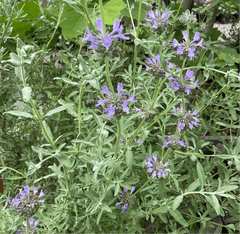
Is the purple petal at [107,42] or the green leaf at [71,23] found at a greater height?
the purple petal at [107,42]

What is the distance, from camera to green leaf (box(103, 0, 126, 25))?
3.36 feet

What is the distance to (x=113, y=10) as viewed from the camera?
104cm

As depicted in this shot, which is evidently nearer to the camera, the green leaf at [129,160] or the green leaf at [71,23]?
the green leaf at [129,160]

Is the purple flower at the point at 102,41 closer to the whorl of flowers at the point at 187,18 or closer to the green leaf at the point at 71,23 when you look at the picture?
the whorl of flowers at the point at 187,18

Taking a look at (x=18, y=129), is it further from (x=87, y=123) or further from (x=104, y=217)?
(x=104, y=217)

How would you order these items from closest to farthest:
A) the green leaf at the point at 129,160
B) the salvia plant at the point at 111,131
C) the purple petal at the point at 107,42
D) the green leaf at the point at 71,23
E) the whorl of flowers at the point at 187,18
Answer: the purple petal at the point at 107,42, the salvia plant at the point at 111,131, the green leaf at the point at 129,160, the whorl of flowers at the point at 187,18, the green leaf at the point at 71,23

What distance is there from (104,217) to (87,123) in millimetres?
476

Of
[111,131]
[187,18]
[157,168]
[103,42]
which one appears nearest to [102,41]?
[103,42]

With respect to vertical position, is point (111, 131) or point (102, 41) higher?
point (102, 41)

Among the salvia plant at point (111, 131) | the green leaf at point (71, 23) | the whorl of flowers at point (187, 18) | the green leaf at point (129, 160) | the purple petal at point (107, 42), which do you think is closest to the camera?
the purple petal at point (107, 42)

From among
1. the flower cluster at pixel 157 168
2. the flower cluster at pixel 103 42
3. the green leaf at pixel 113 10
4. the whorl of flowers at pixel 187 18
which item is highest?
the flower cluster at pixel 103 42

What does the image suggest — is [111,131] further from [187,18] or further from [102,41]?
[187,18]

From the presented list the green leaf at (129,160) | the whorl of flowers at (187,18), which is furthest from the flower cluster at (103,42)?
the whorl of flowers at (187,18)

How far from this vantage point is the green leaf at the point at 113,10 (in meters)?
1.02
